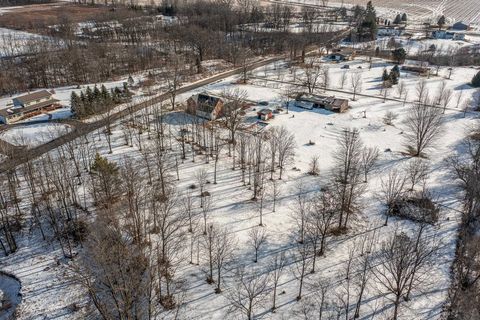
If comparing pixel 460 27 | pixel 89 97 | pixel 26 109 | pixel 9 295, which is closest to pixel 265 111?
pixel 89 97

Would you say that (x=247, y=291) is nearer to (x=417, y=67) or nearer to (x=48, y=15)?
(x=417, y=67)

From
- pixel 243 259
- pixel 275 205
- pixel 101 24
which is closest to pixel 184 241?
pixel 243 259

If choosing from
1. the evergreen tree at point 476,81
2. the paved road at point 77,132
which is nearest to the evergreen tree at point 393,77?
the evergreen tree at point 476,81

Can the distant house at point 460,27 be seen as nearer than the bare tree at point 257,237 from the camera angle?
No

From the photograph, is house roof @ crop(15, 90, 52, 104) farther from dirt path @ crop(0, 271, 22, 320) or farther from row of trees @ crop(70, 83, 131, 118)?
dirt path @ crop(0, 271, 22, 320)

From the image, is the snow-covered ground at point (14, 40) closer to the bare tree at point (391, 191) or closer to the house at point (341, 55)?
the house at point (341, 55)

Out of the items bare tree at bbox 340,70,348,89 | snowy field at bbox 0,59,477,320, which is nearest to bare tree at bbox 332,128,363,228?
snowy field at bbox 0,59,477,320
